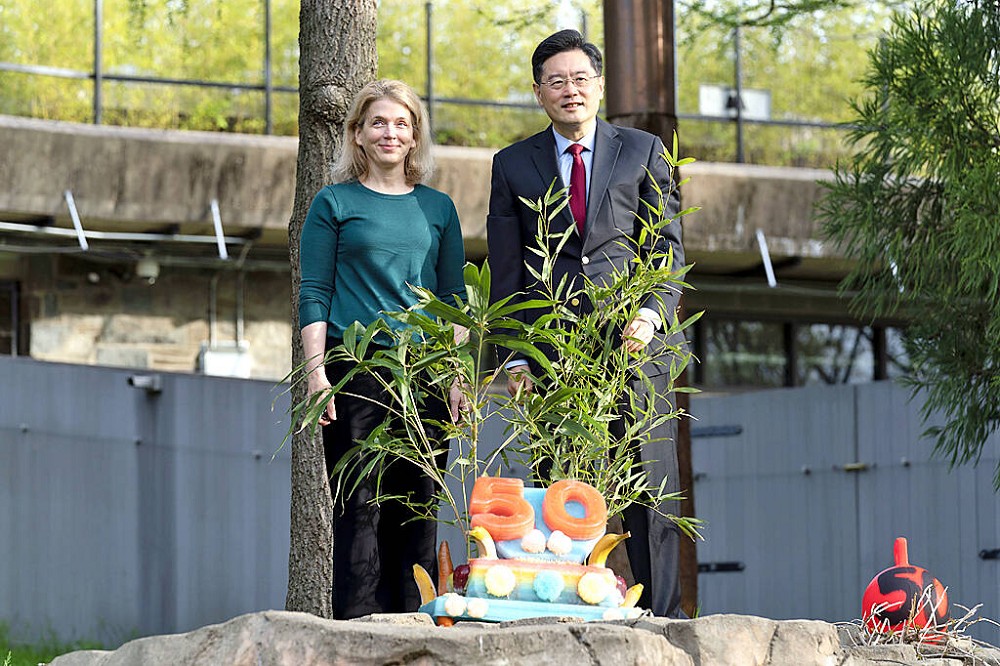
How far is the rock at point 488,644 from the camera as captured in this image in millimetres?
2643

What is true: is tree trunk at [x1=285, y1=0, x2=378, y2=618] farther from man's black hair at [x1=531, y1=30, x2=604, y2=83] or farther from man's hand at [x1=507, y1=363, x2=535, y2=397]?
man's hand at [x1=507, y1=363, x2=535, y2=397]

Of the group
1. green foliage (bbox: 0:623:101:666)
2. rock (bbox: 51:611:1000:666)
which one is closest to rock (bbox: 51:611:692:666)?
rock (bbox: 51:611:1000:666)

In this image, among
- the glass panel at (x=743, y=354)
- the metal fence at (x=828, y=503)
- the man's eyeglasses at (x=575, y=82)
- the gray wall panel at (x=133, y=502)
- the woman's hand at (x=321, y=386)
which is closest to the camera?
the woman's hand at (x=321, y=386)

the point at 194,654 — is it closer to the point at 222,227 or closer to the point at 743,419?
the point at 743,419

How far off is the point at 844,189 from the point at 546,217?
97.1 inches

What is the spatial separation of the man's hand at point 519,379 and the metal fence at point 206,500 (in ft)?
15.7

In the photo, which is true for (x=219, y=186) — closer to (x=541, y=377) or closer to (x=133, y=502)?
(x=133, y=502)

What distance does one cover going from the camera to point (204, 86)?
12.8 meters

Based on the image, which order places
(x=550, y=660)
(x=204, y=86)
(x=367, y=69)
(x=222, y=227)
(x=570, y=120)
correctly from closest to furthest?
(x=550, y=660)
(x=570, y=120)
(x=367, y=69)
(x=222, y=227)
(x=204, y=86)

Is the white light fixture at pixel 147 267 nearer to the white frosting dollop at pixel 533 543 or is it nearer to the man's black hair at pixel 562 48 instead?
the man's black hair at pixel 562 48

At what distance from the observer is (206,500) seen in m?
8.89

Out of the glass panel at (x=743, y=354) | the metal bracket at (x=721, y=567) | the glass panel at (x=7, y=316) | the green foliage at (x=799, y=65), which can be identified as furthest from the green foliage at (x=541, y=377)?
the green foliage at (x=799, y=65)

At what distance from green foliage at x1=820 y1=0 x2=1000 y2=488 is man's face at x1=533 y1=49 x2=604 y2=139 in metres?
2.08

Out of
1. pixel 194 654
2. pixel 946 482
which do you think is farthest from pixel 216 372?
pixel 194 654
